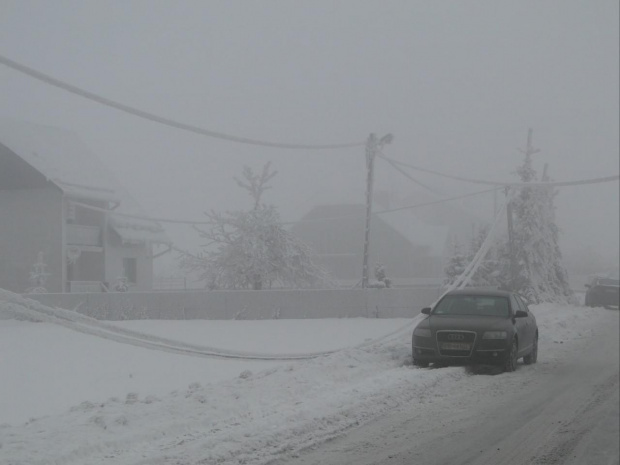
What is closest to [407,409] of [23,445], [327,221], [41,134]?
[23,445]

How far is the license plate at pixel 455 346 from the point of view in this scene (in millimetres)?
14508

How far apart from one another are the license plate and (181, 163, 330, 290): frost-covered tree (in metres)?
16.6

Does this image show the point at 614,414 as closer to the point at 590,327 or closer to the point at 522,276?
the point at 590,327

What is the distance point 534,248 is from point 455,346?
28708 millimetres

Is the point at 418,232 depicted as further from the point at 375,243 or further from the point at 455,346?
the point at 455,346

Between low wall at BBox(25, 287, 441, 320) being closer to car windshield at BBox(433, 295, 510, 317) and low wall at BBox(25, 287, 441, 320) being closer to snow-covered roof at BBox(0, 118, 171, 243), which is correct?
snow-covered roof at BBox(0, 118, 171, 243)

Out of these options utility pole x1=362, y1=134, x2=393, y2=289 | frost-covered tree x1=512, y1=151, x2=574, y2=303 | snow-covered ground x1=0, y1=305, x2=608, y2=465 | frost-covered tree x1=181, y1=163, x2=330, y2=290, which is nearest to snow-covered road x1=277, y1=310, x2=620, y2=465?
snow-covered ground x1=0, y1=305, x2=608, y2=465

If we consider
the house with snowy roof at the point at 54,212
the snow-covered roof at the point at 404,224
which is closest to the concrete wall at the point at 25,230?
the house with snowy roof at the point at 54,212

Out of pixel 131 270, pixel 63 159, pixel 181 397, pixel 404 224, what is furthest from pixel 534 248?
pixel 181 397

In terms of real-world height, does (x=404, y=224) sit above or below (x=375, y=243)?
above

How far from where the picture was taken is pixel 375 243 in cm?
→ 4316

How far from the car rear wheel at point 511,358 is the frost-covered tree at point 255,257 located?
1680 centimetres

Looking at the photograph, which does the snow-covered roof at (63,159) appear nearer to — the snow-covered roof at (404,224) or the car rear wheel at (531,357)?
the car rear wheel at (531,357)

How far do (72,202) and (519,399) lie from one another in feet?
26.4
